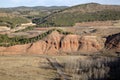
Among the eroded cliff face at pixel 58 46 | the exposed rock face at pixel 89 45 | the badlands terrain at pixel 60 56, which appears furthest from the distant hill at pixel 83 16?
the exposed rock face at pixel 89 45

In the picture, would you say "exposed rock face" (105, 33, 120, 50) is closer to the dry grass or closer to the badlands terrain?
the badlands terrain

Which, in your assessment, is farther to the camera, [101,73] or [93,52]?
[93,52]

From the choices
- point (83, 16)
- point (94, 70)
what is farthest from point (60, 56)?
point (83, 16)

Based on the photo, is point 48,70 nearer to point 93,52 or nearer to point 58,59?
point 58,59

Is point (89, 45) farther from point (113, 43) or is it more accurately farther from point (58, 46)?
point (58, 46)

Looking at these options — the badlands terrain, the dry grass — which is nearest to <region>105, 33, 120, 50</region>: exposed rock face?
the badlands terrain

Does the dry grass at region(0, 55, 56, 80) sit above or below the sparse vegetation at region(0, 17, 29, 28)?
above

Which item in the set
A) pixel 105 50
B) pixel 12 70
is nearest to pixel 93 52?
pixel 105 50

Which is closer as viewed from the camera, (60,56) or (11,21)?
(60,56)
